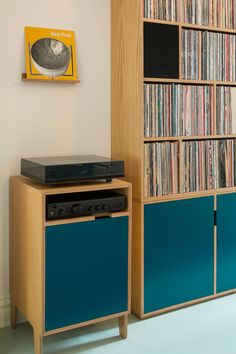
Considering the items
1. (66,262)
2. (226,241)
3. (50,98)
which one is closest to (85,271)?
(66,262)

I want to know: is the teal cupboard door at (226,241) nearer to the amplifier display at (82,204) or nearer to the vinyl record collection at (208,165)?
the vinyl record collection at (208,165)

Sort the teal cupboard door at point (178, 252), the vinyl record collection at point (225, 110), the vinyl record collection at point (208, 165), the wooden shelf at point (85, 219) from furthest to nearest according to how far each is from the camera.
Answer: the vinyl record collection at point (225, 110) → the vinyl record collection at point (208, 165) → the teal cupboard door at point (178, 252) → the wooden shelf at point (85, 219)

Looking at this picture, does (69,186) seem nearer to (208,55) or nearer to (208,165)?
(208,165)

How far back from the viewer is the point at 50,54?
2742 mm

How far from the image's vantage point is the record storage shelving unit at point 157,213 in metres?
2.77

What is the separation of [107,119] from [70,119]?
26 centimetres

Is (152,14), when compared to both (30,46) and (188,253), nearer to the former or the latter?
(30,46)

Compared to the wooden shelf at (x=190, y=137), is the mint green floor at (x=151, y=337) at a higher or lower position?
lower

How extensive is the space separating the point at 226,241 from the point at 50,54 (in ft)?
5.51

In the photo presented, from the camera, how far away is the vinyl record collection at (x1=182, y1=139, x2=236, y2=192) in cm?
297

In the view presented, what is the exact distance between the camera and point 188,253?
9.81 ft

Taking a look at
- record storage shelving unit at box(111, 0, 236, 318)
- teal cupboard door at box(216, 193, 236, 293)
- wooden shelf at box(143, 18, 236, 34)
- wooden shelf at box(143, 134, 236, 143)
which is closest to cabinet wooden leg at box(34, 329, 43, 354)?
record storage shelving unit at box(111, 0, 236, 318)

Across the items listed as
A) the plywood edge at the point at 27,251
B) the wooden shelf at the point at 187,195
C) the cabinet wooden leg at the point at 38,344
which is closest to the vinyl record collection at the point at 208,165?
the wooden shelf at the point at 187,195

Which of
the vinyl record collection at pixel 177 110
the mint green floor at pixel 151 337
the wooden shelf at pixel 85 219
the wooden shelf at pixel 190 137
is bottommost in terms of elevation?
the mint green floor at pixel 151 337
